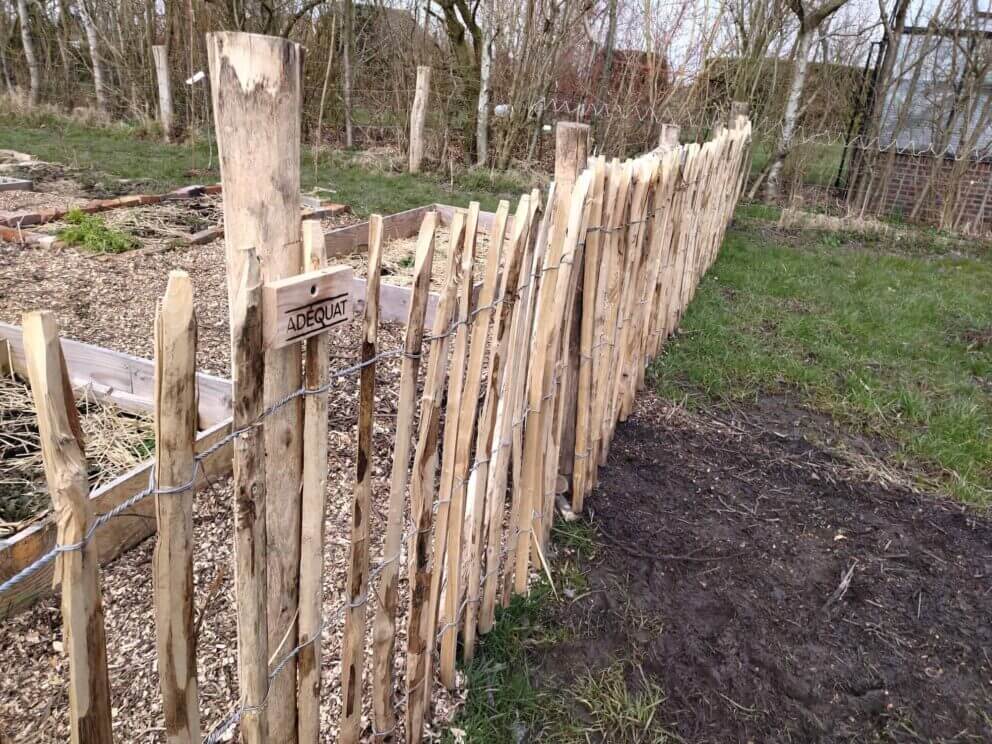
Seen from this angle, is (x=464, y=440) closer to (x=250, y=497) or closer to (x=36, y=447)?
(x=250, y=497)

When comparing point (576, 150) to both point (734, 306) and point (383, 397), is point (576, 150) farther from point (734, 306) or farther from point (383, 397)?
point (734, 306)

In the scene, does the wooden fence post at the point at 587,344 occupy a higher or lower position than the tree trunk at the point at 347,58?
lower

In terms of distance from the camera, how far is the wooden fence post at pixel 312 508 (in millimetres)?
1247

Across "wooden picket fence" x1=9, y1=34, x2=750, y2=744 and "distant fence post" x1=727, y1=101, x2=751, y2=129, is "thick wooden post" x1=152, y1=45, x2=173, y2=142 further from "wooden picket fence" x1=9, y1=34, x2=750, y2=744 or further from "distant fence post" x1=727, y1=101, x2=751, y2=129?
"wooden picket fence" x1=9, y1=34, x2=750, y2=744

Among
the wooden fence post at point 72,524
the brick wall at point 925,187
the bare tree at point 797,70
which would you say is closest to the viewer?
the wooden fence post at point 72,524

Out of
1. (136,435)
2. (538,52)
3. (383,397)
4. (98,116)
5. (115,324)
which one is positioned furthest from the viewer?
(98,116)

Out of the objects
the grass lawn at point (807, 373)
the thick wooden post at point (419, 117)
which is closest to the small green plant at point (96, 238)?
the grass lawn at point (807, 373)

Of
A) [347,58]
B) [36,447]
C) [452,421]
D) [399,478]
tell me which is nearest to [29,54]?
[347,58]

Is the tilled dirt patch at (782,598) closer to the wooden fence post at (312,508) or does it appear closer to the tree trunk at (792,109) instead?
the wooden fence post at (312,508)

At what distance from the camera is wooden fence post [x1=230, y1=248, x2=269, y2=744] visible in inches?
42.7

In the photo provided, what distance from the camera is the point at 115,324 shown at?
175 inches

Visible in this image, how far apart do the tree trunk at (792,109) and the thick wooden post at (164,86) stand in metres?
10.4

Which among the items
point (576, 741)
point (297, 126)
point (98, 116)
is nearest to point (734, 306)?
point (576, 741)

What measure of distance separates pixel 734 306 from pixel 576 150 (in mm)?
4013
